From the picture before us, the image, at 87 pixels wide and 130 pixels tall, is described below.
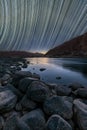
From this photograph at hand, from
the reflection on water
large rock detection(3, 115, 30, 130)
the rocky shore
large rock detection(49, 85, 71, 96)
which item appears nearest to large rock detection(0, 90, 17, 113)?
the rocky shore

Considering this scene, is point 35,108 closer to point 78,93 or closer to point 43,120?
point 43,120

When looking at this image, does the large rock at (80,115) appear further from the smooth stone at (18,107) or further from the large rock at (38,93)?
the smooth stone at (18,107)

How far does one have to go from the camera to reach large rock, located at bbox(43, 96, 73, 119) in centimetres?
679

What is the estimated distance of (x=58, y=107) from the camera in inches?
273

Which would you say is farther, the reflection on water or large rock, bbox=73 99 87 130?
the reflection on water

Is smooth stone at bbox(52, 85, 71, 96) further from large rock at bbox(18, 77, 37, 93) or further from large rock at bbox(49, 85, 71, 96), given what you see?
large rock at bbox(18, 77, 37, 93)

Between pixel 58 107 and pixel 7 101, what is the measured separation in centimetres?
210

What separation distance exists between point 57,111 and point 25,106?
1.53 meters

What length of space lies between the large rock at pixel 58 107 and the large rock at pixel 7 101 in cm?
141

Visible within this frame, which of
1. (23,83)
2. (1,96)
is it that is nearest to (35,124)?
(1,96)

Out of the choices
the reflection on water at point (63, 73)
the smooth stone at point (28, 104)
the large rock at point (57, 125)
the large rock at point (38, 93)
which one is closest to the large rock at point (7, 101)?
the smooth stone at point (28, 104)

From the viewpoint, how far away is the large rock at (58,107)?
679 centimetres

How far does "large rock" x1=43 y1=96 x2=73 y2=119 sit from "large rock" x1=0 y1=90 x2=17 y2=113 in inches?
55.5

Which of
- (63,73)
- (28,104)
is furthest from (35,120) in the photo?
(63,73)
